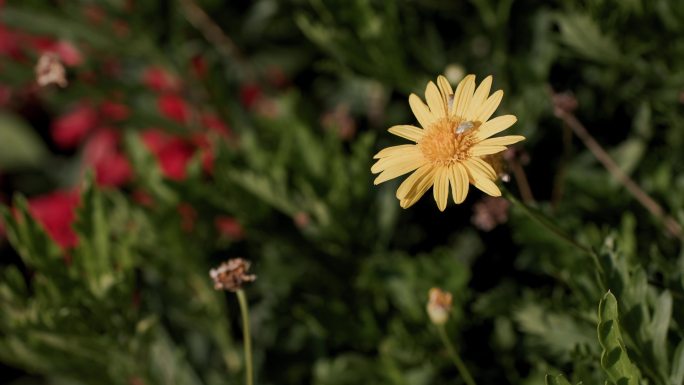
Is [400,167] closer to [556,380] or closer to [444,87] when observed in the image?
[444,87]

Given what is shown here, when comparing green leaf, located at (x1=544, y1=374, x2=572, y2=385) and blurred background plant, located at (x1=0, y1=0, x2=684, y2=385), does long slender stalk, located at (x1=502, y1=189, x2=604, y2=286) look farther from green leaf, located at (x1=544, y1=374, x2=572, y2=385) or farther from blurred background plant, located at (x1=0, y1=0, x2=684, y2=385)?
green leaf, located at (x1=544, y1=374, x2=572, y2=385)

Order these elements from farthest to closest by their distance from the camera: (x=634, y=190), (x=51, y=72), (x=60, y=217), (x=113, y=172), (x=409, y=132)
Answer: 1. (x=113, y=172)
2. (x=60, y=217)
3. (x=51, y=72)
4. (x=634, y=190)
5. (x=409, y=132)

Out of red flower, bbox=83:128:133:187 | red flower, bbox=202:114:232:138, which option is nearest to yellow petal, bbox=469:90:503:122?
red flower, bbox=202:114:232:138

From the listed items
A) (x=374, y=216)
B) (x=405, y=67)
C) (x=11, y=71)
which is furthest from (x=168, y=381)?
(x=11, y=71)

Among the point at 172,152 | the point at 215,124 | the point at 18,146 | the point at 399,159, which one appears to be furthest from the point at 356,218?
the point at 18,146

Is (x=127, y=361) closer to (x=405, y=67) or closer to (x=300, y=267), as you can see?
(x=300, y=267)

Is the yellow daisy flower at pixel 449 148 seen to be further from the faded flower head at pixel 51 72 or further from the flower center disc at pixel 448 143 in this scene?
the faded flower head at pixel 51 72

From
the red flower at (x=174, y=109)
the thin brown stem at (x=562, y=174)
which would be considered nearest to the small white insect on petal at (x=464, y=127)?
the thin brown stem at (x=562, y=174)
